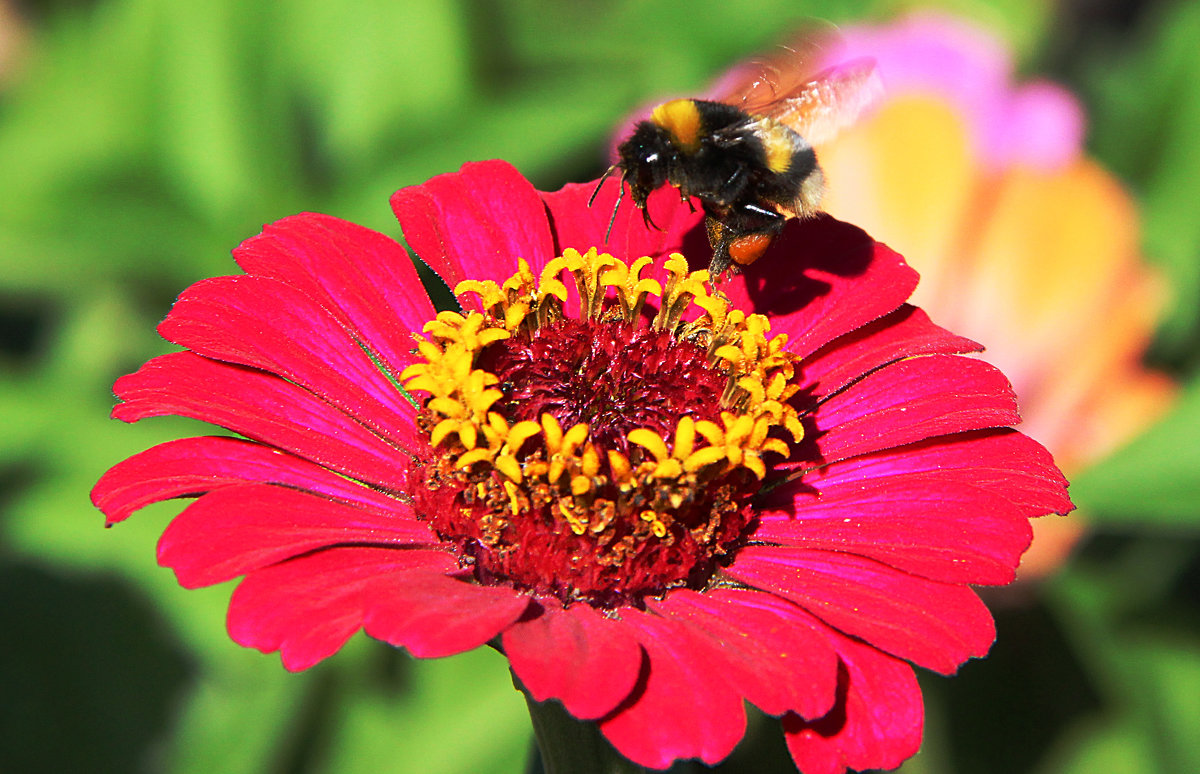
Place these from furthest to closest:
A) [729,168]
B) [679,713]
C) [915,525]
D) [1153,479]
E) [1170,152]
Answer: [1170,152] → [1153,479] → [729,168] → [915,525] → [679,713]

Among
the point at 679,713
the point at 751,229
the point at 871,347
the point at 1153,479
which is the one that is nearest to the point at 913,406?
the point at 871,347

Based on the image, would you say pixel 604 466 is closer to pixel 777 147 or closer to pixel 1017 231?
pixel 777 147

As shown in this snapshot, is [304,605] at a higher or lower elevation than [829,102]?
lower

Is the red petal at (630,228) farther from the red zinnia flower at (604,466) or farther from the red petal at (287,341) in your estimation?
the red petal at (287,341)

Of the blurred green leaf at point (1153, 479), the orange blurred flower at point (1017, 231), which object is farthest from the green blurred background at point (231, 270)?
the orange blurred flower at point (1017, 231)

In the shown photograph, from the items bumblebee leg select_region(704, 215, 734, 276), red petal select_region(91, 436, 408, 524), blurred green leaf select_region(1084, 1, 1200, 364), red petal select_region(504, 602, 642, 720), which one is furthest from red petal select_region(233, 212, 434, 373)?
blurred green leaf select_region(1084, 1, 1200, 364)

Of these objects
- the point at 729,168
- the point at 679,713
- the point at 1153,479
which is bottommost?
the point at 1153,479
